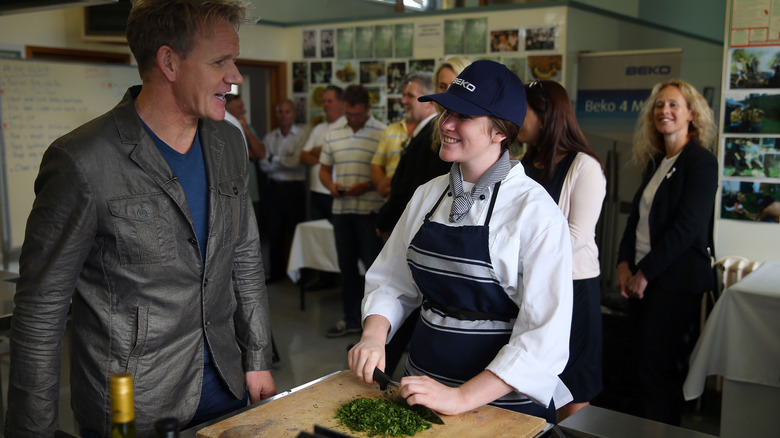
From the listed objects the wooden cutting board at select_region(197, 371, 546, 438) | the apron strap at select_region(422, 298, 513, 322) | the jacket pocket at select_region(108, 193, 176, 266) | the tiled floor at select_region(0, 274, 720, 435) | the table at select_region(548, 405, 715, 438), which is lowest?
the tiled floor at select_region(0, 274, 720, 435)

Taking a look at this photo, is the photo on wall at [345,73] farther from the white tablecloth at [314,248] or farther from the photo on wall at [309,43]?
the white tablecloth at [314,248]

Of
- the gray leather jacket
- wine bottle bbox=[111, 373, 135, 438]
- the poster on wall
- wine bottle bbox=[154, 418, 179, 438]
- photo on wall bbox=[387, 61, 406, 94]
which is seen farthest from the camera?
photo on wall bbox=[387, 61, 406, 94]

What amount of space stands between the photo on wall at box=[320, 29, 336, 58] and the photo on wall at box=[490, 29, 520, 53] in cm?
170

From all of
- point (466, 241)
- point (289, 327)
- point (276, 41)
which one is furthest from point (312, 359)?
point (276, 41)

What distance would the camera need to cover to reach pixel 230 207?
1687 millimetres

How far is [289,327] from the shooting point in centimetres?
520

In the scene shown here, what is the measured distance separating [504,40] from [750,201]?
264 centimetres

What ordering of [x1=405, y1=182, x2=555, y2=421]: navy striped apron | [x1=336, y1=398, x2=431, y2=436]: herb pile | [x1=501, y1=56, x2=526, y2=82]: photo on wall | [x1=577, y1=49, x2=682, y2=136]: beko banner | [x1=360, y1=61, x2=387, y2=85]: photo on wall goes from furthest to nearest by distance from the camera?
[x1=360, y1=61, x2=387, y2=85]: photo on wall → [x1=501, y1=56, x2=526, y2=82]: photo on wall → [x1=577, y1=49, x2=682, y2=136]: beko banner → [x1=405, y1=182, x2=555, y2=421]: navy striped apron → [x1=336, y1=398, x2=431, y2=436]: herb pile

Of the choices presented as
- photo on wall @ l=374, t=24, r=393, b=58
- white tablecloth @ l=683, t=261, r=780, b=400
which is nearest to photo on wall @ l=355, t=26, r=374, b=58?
photo on wall @ l=374, t=24, r=393, b=58

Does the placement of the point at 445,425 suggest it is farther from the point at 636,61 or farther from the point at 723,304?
the point at 636,61

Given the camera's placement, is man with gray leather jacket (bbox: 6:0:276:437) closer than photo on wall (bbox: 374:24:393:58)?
Yes

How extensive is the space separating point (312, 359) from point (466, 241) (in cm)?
317

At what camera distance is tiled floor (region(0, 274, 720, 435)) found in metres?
3.63

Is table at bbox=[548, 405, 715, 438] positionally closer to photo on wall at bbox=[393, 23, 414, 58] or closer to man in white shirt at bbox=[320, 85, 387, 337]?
man in white shirt at bbox=[320, 85, 387, 337]
